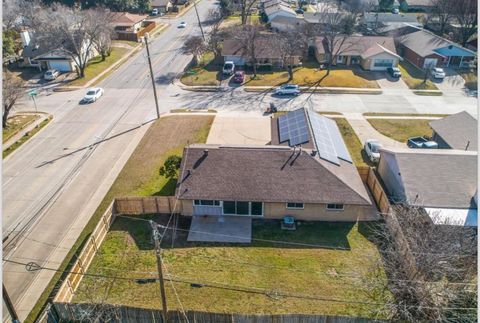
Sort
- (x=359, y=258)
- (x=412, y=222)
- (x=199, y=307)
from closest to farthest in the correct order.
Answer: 1. (x=199, y=307)
2. (x=412, y=222)
3. (x=359, y=258)

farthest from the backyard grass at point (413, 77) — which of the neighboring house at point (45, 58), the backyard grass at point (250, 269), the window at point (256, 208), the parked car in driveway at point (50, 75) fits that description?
the parked car in driveway at point (50, 75)

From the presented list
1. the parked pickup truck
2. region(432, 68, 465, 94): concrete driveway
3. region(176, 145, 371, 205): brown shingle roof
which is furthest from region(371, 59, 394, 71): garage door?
region(176, 145, 371, 205): brown shingle roof

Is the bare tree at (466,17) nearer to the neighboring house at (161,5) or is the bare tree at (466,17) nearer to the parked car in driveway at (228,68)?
the parked car in driveway at (228,68)

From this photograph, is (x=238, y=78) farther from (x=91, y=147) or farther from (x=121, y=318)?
(x=121, y=318)

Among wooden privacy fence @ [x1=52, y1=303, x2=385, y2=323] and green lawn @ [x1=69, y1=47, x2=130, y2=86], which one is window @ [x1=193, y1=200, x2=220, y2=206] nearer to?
wooden privacy fence @ [x1=52, y1=303, x2=385, y2=323]

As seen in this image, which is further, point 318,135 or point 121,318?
point 318,135

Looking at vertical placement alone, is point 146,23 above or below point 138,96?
above

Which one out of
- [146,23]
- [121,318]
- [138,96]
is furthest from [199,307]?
[146,23]
